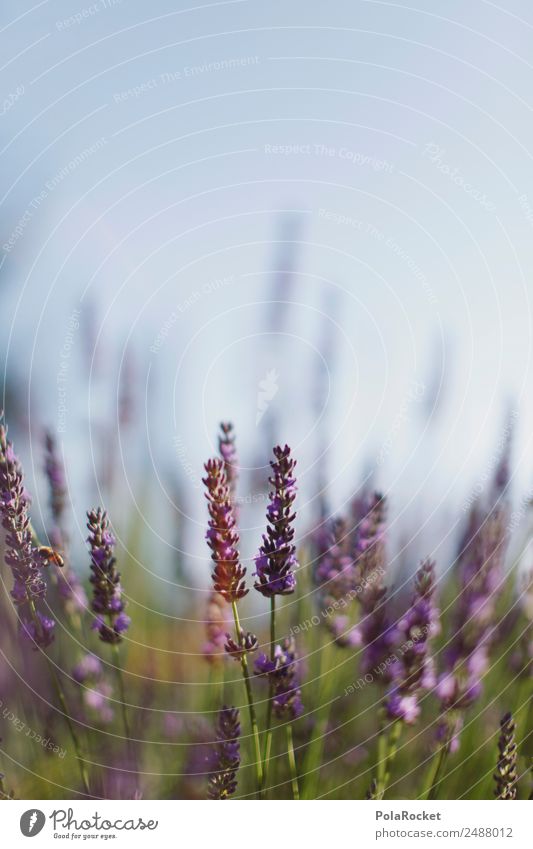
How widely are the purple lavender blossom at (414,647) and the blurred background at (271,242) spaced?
0.80 feet

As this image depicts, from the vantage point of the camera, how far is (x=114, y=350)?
1052 millimetres

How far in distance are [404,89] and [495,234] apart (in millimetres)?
241

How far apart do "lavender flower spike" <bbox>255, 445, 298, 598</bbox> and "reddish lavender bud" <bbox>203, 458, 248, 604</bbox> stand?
22 mm

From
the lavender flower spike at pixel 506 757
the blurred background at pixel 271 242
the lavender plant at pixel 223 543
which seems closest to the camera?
the lavender plant at pixel 223 543

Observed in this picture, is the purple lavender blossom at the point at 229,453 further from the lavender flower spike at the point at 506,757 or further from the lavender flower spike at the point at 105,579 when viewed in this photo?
the lavender flower spike at the point at 506,757

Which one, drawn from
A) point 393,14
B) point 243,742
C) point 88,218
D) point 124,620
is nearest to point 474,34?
point 393,14

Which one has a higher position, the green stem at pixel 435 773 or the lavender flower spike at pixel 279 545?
the lavender flower spike at pixel 279 545

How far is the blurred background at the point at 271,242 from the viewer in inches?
39.7

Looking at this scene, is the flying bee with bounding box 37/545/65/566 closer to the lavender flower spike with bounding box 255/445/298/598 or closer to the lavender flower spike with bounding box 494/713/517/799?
the lavender flower spike with bounding box 255/445/298/598

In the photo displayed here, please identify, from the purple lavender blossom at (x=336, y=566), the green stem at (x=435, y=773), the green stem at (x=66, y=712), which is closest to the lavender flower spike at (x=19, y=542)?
the green stem at (x=66, y=712)

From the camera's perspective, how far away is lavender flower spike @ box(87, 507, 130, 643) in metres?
0.72

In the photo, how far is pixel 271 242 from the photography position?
1.04 meters

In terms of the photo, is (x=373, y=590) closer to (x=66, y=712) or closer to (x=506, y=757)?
(x=506, y=757)

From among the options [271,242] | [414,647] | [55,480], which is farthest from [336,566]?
[271,242]
